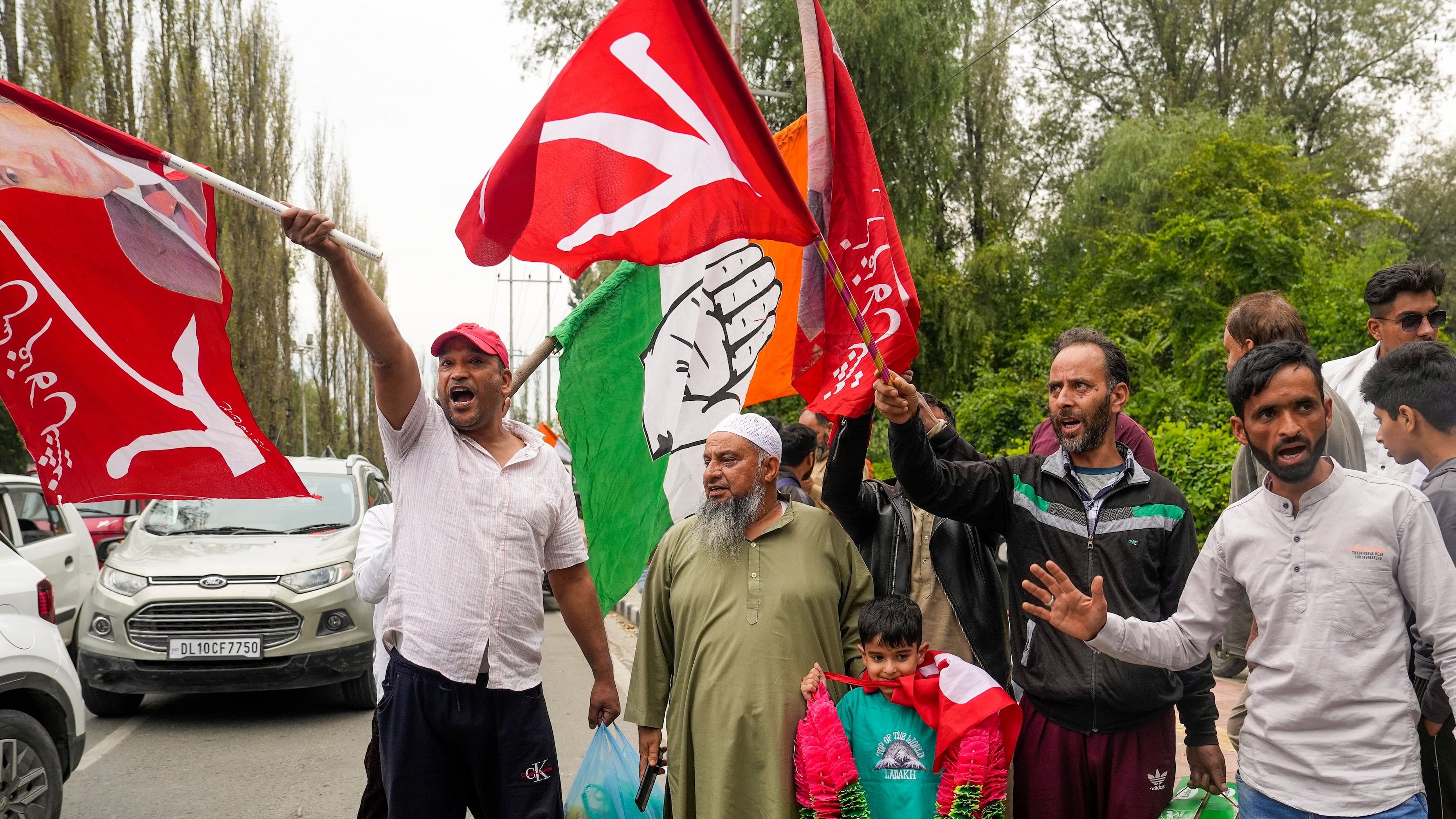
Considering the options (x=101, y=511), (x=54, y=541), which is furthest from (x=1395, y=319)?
(x=101, y=511)

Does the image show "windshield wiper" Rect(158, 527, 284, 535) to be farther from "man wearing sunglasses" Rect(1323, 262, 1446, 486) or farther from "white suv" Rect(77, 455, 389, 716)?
"man wearing sunglasses" Rect(1323, 262, 1446, 486)

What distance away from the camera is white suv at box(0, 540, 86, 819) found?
448 cm

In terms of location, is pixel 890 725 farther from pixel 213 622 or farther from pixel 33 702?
pixel 213 622

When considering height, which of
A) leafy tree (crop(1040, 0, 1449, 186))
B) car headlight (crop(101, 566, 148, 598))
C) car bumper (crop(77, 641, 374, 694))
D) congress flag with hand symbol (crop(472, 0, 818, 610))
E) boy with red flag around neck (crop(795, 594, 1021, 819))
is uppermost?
leafy tree (crop(1040, 0, 1449, 186))

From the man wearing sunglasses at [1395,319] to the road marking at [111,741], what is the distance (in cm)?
673

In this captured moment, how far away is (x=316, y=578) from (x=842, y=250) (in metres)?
5.44

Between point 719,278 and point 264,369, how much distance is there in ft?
92.7

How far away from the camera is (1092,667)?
321 centimetres

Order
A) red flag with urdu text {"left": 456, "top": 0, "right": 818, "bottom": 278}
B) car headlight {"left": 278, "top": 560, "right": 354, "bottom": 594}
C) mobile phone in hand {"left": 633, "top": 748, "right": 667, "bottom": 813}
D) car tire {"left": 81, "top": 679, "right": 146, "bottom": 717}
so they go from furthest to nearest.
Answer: car tire {"left": 81, "top": 679, "right": 146, "bottom": 717} → car headlight {"left": 278, "top": 560, "right": 354, "bottom": 594} → mobile phone in hand {"left": 633, "top": 748, "right": 667, "bottom": 813} → red flag with urdu text {"left": 456, "top": 0, "right": 818, "bottom": 278}

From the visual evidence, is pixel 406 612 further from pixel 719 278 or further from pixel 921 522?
pixel 719 278

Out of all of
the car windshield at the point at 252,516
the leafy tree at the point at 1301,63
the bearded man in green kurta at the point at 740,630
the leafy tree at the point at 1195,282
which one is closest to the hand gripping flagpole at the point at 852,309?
the bearded man in green kurta at the point at 740,630

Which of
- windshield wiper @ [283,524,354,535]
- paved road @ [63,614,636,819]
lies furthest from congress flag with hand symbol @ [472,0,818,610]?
windshield wiper @ [283,524,354,535]

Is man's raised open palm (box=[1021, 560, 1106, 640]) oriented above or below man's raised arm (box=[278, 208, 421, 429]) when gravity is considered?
below

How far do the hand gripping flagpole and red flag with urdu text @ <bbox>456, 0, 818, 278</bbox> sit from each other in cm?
8
